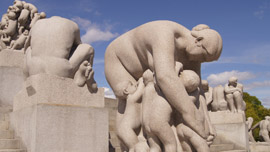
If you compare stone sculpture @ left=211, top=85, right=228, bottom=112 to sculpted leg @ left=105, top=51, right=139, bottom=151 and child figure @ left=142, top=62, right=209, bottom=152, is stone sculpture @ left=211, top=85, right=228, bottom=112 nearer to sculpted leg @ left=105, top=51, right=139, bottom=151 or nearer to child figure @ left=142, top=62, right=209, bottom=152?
sculpted leg @ left=105, top=51, right=139, bottom=151

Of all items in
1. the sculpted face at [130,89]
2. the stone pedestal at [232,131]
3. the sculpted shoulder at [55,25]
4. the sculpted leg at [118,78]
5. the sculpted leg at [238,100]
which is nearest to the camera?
the sculpted face at [130,89]

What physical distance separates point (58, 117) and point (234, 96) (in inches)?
269

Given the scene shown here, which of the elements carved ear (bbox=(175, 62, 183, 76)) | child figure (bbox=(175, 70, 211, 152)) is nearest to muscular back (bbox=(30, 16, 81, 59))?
carved ear (bbox=(175, 62, 183, 76))

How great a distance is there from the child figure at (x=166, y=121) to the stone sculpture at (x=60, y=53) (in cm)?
270

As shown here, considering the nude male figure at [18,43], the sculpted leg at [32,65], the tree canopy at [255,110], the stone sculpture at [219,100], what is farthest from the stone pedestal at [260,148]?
the tree canopy at [255,110]

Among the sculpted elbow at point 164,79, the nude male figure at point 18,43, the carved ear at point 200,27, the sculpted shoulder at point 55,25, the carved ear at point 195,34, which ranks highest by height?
the nude male figure at point 18,43

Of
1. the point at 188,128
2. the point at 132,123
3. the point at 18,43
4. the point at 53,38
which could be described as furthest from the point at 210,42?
the point at 18,43

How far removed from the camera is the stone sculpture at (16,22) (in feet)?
34.8

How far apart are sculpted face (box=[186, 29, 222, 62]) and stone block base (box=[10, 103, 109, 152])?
8.78 feet

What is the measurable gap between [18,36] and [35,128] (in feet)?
21.8

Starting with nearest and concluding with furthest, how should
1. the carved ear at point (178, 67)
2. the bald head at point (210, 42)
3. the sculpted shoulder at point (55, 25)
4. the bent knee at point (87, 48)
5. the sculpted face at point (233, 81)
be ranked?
the carved ear at point (178, 67)
the bald head at point (210, 42)
the sculpted shoulder at point (55, 25)
the bent knee at point (87, 48)
the sculpted face at point (233, 81)

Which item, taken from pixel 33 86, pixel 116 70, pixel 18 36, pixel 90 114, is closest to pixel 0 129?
pixel 33 86

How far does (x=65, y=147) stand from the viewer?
5309mm

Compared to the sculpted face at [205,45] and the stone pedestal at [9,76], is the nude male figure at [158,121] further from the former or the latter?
the stone pedestal at [9,76]
